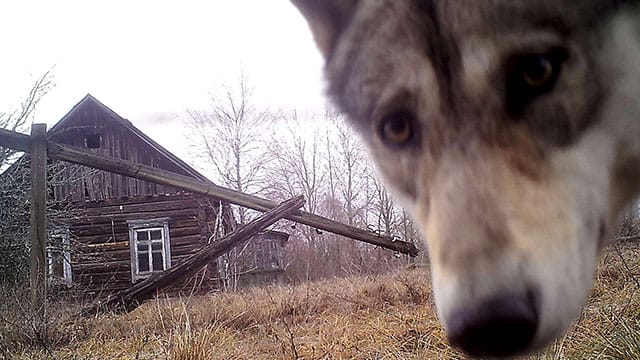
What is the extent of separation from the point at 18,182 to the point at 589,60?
516 inches

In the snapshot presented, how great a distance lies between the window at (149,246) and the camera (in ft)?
69.3

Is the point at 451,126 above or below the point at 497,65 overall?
below

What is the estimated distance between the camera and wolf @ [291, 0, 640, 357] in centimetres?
126

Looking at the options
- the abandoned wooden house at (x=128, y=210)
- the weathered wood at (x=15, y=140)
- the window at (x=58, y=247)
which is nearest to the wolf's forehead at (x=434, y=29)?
the weathered wood at (x=15, y=140)

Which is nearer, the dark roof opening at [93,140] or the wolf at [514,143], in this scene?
the wolf at [514,143]

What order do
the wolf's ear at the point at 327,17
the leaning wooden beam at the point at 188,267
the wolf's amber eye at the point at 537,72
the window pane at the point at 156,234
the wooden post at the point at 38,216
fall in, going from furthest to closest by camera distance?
1. the window pane at the point at 156,234
2. the leaning wooden beam at the point at 188,267
3. the wooden post at the point at 38,216
4. the wolf's ear at the point at 327,17
5. the wolf's amber eye at the point at 537,72

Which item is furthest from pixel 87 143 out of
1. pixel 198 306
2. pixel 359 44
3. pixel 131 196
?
pixel 359 44

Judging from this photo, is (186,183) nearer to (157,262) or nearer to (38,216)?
(38,216)

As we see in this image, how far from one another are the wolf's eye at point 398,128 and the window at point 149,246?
20239mm

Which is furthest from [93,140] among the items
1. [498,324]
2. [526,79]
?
[498,324]

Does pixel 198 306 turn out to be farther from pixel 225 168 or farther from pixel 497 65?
pixel 225 168

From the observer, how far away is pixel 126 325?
21.7ft

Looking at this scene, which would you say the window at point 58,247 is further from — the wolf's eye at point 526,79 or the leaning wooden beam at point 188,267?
the wolf's eye at point 526,79

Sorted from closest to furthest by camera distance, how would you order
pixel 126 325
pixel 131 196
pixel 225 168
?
pixel 126 325 → pixel 131 196 → pixel 225 168
